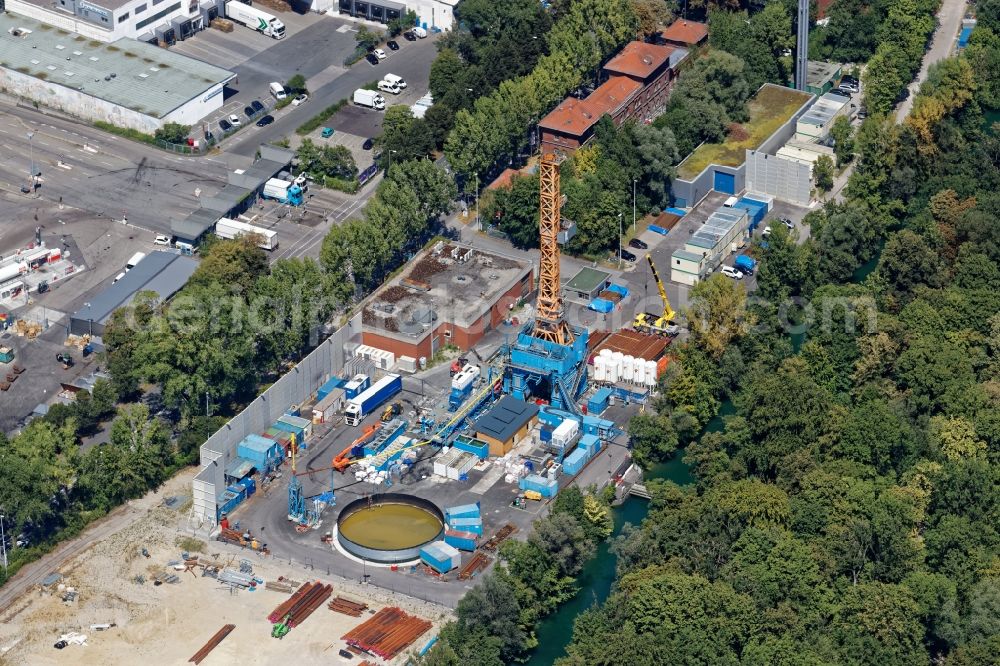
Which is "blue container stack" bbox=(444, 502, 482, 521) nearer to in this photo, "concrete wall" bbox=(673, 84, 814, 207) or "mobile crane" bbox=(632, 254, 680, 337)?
"mobile crane" bbox=(632, 254, 680, 337)

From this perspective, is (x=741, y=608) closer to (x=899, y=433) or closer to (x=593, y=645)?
(x=593, y=645)

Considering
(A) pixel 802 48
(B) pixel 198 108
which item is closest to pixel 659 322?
(A) pixel 802 48

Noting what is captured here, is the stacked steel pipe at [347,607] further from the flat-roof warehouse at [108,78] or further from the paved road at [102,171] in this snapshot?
the flat-roof warehouse at [108,78]

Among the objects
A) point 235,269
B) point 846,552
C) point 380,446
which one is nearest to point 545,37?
point 235,269

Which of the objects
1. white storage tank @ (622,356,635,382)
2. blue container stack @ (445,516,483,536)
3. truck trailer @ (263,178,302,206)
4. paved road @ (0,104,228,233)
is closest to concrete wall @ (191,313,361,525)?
blue container stack @ (445,516,483,536)

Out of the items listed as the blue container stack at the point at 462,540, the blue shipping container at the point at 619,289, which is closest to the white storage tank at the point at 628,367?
the blue shipping container at the point at 619,289
